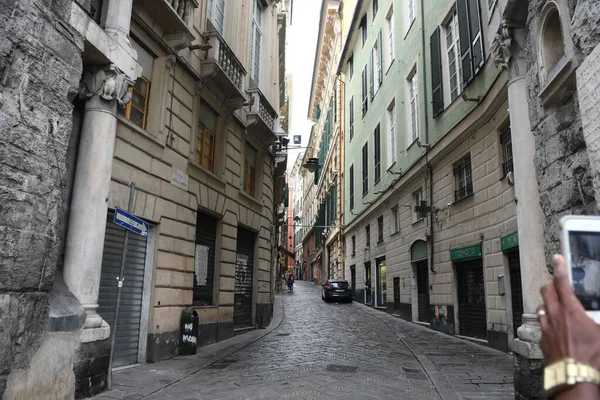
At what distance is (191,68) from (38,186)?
6.09m

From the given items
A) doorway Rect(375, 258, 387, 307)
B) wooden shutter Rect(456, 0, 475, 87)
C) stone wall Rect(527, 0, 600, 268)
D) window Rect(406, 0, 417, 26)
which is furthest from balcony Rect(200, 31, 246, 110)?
doorway Rect(375, 258, 387, 307)

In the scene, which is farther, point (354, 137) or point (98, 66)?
point (354, 137)

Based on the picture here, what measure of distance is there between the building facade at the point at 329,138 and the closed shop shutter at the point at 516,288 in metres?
22.0

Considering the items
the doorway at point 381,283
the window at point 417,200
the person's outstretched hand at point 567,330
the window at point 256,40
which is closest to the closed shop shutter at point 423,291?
the window at point 417,200

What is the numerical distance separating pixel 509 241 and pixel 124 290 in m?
7.95

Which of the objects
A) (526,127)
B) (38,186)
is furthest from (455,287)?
(38,186)

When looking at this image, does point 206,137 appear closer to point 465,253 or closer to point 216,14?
point 216,14

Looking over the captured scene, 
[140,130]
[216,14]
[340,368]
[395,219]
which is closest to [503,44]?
[340,368]

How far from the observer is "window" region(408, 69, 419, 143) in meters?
17.4

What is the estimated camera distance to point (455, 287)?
1321 cm

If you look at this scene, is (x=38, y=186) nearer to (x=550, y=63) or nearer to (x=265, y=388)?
(x=265, y=388)

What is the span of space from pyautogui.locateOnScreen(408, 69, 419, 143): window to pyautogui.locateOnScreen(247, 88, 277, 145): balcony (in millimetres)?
5529

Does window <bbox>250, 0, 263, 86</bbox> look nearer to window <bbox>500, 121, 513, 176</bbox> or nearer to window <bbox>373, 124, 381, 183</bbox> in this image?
window <bbox>500, 121, 513, 176</bbox>

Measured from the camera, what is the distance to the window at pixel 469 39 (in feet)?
38.8
